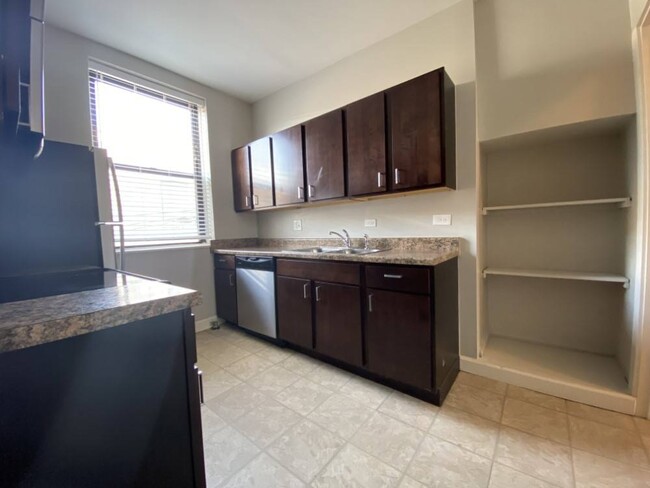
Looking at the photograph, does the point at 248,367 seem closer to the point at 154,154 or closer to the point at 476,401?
the point at 476,401

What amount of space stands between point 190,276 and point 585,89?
11.8 feet

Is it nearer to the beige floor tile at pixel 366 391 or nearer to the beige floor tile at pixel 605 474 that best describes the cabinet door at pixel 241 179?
the beige floor tile at pixel 366 391

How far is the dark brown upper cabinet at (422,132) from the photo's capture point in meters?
1.84

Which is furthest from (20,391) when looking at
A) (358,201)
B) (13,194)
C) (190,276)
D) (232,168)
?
(232,168)

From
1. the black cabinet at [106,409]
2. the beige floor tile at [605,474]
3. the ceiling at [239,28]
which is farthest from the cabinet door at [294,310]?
the ceiling at [239,28]

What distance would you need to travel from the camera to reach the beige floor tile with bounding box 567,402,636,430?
149 centimetres

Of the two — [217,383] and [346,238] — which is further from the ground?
[346,238]

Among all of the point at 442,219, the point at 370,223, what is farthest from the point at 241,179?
the point at 442,219

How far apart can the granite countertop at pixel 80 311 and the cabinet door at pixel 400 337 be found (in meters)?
1.34

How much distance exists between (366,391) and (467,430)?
626 millimetres

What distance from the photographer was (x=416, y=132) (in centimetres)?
193

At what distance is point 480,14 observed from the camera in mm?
2006

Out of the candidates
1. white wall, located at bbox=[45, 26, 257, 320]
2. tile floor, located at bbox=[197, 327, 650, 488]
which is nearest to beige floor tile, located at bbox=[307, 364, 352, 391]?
tile floor, located at bbox=[197, 327, 650, 488]

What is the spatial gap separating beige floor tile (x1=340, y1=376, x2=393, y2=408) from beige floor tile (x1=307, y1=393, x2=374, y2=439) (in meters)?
0.05
